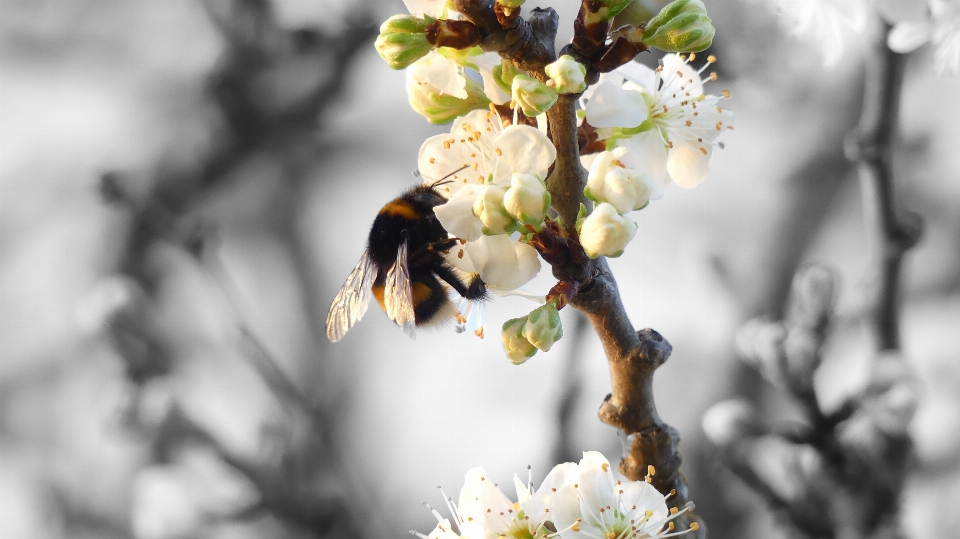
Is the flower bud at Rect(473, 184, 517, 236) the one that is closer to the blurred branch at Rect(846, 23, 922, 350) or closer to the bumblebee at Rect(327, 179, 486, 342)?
the bumblebee at Rect(327, 179, 486, 342)

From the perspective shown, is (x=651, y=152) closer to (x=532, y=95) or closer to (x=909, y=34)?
(x=532, y=95)

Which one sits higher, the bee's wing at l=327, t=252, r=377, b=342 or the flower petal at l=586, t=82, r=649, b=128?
the bee's wing at l=327, t=252, r=377, b=342

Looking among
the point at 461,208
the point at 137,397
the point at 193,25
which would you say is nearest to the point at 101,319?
the point at 137,397

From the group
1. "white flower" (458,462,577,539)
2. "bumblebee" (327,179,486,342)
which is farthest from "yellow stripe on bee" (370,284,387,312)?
"white flower" (458,462,577,539)

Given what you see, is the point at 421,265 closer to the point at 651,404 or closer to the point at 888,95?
the point at 651,404

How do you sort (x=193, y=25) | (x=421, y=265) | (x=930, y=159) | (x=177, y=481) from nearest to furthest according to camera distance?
1. (x=421, y=265)
2. (x=930, y=159)
3. (x=177, y=481)
4. (x=193, y=25)

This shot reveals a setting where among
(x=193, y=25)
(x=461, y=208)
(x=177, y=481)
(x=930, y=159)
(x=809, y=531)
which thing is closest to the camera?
(x=461, y=208)
